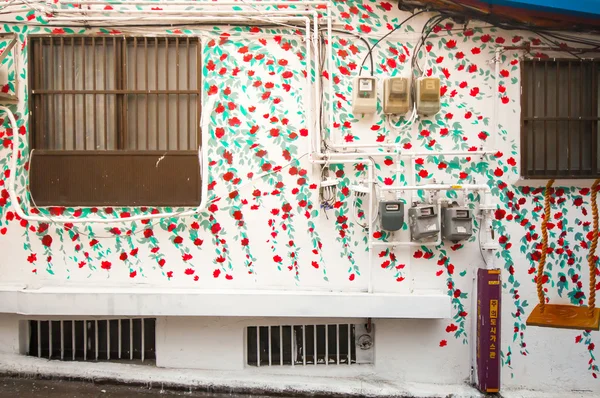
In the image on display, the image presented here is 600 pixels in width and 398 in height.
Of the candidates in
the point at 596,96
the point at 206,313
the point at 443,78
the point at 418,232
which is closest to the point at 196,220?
the point at 206,313

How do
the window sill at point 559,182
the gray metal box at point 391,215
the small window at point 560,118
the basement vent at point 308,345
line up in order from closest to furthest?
the gray metal box at point 391,215, the window sill at point 559,182, the small window at point 560,118, the basement vent at point 308,345

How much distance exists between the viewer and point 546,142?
17.2 feet

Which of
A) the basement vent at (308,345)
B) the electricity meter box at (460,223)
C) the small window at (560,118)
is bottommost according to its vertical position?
the basement vent at (308,345)

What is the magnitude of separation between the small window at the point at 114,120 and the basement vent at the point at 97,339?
1.50m

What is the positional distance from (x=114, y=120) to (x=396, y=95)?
3.25 m

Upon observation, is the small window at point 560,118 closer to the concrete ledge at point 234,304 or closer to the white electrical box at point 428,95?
the white electrical box at point 428,95

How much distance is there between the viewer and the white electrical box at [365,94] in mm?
4914

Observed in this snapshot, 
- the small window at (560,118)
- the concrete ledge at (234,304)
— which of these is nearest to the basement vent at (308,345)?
the concrete ledge at (234,304)

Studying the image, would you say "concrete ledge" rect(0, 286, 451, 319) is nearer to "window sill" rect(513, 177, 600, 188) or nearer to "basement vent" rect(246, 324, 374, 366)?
"basement vent" rect(246, 324, 374, 366)

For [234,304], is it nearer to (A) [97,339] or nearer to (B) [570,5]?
(A) [97,339]

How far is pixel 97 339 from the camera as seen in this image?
5.45 metres

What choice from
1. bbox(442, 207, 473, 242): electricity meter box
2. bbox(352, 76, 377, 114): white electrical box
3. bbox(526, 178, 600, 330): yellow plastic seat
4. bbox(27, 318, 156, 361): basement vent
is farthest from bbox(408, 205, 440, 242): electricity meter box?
bbox(27, 318, 156, 361): basement vent

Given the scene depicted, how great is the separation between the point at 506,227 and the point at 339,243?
1950 millimetres

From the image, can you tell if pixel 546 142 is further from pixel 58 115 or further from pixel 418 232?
pixel 58 115
